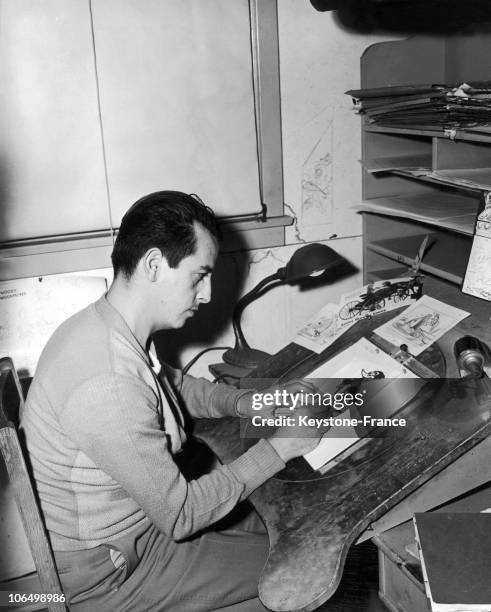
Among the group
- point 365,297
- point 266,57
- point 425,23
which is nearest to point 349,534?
point 365,297

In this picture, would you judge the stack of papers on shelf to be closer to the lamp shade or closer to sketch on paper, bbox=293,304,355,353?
the lamp shade

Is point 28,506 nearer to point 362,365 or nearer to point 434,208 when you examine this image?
point 362,365

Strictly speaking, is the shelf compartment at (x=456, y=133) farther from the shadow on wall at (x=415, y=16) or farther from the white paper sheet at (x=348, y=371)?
the white paper sheet at (x=348, y=371)

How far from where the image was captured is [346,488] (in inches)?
51.8

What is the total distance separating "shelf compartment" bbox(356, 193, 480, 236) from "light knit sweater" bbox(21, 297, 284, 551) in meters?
0.77

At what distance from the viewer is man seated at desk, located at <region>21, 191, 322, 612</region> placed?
1.21 metres

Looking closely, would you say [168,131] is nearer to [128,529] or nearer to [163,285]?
[163,285]

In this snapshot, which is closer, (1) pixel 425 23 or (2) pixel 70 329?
(2) pixel 70 329

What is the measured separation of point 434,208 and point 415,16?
0.74 metres

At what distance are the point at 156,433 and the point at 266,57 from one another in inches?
51.0

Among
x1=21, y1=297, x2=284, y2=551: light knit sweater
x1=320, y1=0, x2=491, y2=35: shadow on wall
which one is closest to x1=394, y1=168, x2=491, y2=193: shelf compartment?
x1=320, y1=0, x2=491, y2=35: shadow on wall

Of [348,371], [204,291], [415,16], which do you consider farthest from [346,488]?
[415,16]

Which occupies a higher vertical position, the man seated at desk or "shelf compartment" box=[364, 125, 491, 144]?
"shelf compartment" box=[364, 125, 491, 144]

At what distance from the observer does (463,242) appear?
6.77 feet
